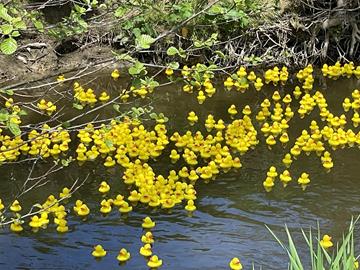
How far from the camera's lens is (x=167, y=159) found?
641 centimetres

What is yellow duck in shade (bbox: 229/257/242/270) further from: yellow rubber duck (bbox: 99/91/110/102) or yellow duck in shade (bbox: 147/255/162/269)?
yellow rubber duck (bbox: 99/91/110/102)

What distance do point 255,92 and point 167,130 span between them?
5.36 ft

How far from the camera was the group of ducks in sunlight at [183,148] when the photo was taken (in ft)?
17.9

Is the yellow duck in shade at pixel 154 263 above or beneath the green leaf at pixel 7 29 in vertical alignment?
beneath

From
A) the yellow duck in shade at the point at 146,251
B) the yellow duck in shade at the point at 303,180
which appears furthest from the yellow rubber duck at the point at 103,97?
the yellow duck in shade at the point at 146,251

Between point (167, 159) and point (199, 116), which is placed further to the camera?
point (199, 116)

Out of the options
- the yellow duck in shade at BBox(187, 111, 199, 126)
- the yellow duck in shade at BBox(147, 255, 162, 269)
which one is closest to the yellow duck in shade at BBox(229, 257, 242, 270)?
the yellow duck in shade at BBox(147, 255, 162, 269)

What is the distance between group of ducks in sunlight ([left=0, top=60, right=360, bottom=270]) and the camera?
5.46 meters

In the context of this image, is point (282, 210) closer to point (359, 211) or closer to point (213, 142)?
point (359, 211)

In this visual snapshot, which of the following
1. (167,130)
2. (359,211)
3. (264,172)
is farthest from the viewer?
(167,130)

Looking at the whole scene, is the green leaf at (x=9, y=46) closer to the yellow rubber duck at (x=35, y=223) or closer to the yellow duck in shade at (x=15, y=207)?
the yellow rubber duck at (x=35, y=223)

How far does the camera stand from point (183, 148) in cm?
662

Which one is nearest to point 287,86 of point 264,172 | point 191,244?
point 264,172

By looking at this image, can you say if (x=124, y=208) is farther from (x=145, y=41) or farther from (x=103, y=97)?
(x=103, y=97)
